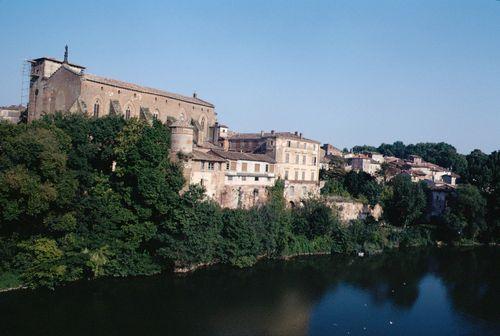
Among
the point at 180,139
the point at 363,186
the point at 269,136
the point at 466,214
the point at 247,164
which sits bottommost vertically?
the point at 466,214

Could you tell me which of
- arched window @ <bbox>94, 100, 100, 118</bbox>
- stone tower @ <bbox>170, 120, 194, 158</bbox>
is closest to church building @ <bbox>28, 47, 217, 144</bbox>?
arched window @ <bbox>94, 100, 100, 118</bbox>

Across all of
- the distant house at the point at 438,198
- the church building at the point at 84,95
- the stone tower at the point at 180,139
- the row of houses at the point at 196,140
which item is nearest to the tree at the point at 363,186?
the row of houses at the point at 196,140

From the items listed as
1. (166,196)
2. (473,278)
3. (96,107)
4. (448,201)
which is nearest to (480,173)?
(448,201)

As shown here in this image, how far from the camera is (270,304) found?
25.8 m

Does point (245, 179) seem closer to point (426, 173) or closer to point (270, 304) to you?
point (270, 304)

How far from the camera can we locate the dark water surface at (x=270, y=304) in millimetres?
21516

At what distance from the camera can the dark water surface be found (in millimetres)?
21516

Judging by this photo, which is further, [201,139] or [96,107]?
[201,139]

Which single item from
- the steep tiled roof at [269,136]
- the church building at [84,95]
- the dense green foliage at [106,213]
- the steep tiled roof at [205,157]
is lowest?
the dense green foliage at [106,213]

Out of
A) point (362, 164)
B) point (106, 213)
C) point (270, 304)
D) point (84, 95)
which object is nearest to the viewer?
point (270, 304)

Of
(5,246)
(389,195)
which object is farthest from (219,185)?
(389,195)

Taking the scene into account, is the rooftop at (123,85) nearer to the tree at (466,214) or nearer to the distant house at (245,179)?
the distant house at (245,179)

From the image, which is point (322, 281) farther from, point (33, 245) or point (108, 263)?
point (33, 245)

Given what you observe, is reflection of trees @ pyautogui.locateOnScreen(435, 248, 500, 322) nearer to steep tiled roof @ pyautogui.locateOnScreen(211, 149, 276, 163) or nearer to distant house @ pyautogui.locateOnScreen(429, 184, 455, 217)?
distant house @ pyautogui.locateOnScreen(429, 184, 455, 217)
